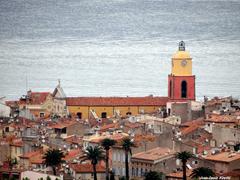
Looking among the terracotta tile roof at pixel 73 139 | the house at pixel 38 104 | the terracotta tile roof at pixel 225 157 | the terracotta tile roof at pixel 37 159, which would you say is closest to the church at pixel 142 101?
the house at pixel 38 104

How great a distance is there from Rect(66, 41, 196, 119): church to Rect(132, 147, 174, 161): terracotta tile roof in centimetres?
1011

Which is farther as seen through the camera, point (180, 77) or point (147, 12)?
point (147, 12)

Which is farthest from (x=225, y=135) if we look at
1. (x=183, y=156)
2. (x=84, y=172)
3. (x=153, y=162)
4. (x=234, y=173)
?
(x=234, y=173)

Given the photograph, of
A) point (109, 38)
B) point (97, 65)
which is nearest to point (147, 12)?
point (109, 38)

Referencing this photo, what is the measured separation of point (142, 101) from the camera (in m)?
34.8

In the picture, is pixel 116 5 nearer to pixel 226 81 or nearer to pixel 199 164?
pixel 226 81

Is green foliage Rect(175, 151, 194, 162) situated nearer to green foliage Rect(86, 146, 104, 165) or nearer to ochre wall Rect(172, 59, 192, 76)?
green foliage Rect(86, 146, 104, 165)

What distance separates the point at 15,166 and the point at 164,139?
8.12 ft

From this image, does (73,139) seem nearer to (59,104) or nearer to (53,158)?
(53,158)

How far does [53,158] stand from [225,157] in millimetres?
2694

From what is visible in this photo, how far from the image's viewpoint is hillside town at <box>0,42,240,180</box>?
2278 centimetres

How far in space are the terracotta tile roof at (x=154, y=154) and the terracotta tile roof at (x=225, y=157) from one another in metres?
0.71

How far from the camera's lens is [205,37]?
82.2 metres

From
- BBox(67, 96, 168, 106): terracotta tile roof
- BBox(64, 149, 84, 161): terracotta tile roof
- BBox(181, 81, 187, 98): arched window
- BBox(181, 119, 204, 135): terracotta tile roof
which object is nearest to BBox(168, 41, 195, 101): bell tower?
BBox(181, 81, 187, 98): arched window
